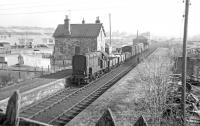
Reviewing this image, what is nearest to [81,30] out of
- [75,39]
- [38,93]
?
[75,39]

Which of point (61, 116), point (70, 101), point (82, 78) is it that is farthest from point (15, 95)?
point (82, 78)

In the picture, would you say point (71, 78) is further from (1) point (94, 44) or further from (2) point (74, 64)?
(1) point (94, 44)

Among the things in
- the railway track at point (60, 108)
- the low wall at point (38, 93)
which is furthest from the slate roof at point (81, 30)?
the railway track at point (60, 108)

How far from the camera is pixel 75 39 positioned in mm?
40469

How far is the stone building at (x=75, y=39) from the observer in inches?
1570

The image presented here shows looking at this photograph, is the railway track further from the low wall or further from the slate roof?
the slate roof

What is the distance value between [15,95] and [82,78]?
65.3ft

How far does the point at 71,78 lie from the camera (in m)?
23.6

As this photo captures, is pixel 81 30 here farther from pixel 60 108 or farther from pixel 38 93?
pixel 60 108

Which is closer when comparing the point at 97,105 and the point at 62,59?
the point at 97,105

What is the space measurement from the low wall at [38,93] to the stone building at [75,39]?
60.9 feet

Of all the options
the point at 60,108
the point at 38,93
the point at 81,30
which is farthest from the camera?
the point at 81,30

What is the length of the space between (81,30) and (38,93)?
993 inches

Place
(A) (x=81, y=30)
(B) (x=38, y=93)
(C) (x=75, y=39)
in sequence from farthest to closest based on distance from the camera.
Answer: (A) (x=81, y=30)
(C) (x=75, y=39)
(B) (x=38, y=93)
